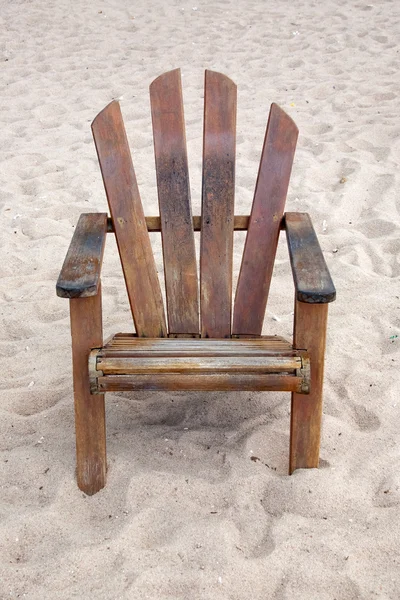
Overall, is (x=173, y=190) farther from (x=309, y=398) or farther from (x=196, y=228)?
(x=309, y=398)

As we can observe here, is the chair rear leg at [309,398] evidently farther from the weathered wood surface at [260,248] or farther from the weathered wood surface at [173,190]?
the weathered wood surface at [173,190]

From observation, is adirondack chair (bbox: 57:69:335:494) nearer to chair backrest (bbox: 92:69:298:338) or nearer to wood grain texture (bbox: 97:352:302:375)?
chair backrest (bbox: 92:69:298:338)

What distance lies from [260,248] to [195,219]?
28 centimetres

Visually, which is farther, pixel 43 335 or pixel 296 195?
pixel 296 195

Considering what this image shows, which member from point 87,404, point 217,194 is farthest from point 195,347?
point 217,194

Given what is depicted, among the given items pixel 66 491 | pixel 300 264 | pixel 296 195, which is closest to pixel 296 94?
pixel 296 195

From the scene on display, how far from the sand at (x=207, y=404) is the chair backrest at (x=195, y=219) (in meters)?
0.32

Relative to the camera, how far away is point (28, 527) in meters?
2.08

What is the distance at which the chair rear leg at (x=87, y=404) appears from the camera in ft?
7.06

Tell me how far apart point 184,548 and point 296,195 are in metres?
2.96

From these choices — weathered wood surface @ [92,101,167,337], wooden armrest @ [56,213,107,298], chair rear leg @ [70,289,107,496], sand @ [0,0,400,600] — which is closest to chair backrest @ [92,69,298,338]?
weathered wood surface @ [92,101,167,337]

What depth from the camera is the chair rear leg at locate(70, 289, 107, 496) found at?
2150mm

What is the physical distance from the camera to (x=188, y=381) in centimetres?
212

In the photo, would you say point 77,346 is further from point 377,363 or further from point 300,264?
point 377,363
